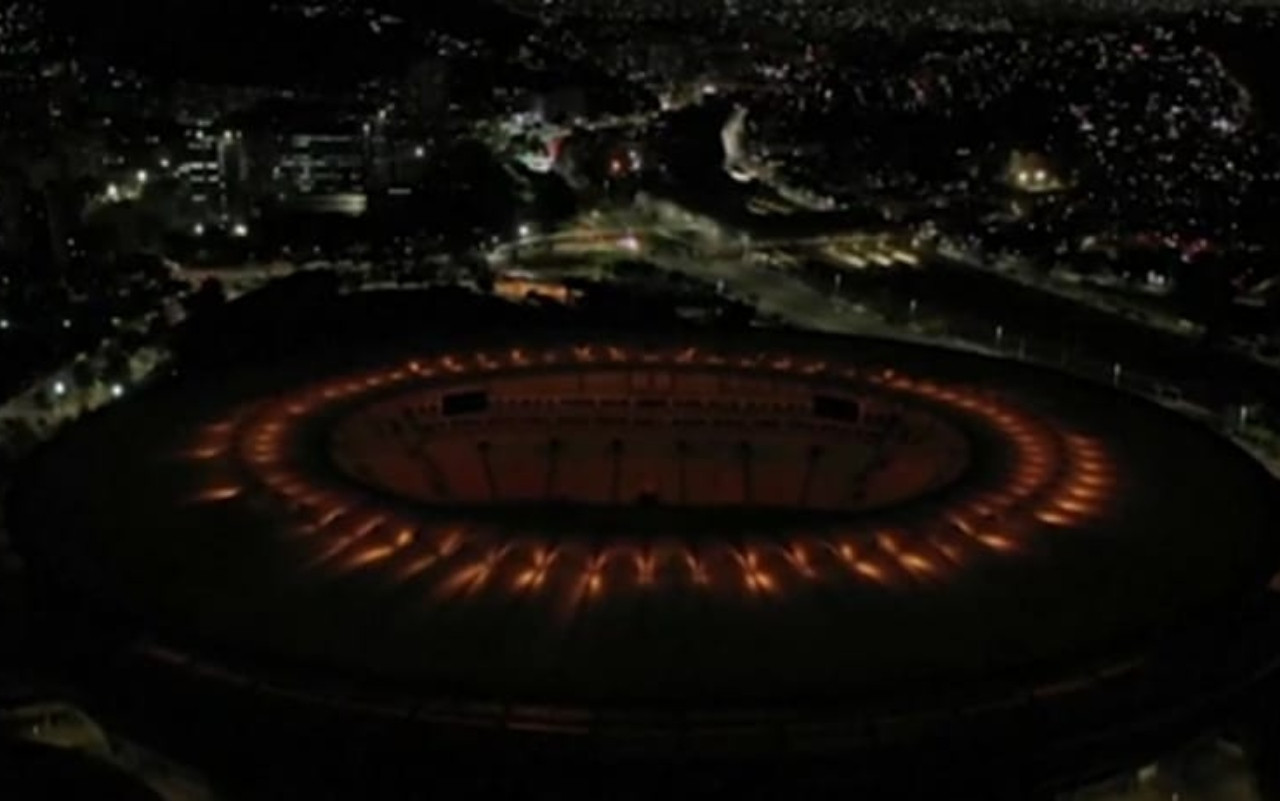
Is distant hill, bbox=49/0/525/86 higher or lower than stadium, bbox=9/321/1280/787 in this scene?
higher

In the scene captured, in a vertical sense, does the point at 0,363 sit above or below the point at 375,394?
below

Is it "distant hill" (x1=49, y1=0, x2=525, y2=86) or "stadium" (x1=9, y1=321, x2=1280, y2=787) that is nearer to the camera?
"stadium" (x1=9, y1=321, x2=1280, y2=787)

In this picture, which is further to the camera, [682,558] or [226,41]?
[226,41]

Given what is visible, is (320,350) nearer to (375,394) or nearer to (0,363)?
(375,394)

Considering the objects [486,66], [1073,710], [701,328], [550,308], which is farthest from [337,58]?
[1073,710]

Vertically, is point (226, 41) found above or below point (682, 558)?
above

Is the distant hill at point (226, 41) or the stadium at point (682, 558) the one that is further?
the distant hill at point (226, 41)

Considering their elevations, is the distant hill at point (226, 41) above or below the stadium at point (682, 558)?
above

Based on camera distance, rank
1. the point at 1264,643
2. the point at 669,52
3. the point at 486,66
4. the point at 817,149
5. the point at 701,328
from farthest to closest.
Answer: the point at 669,52, the point at 486,66, the point at 817,149, the point at 701,328, the point at 1264,643
